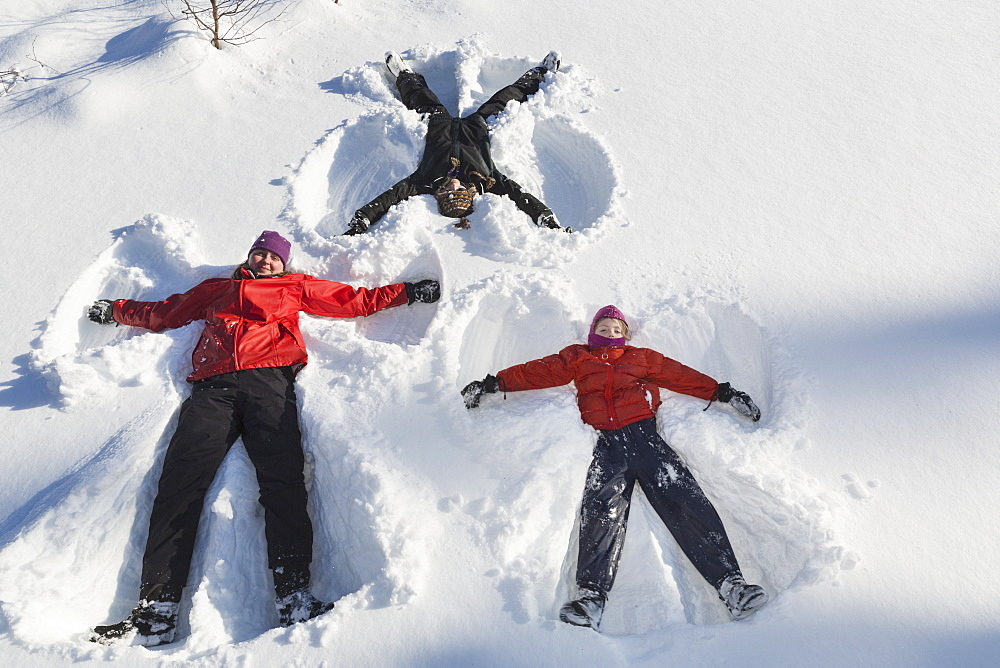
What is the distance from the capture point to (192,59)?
480 centimetres

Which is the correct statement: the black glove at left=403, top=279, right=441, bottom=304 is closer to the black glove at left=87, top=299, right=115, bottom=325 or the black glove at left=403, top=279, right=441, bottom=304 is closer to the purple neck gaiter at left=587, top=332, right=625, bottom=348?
the purple neck gaiter at left=587, top=332, right=625, bottom=348

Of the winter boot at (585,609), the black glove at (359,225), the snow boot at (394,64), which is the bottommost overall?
the winter boot at (585,609)

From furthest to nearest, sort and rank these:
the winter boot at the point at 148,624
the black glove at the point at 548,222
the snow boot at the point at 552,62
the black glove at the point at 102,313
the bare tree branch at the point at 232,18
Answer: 1. the bare tree branch at the point at 232,18
2. the snow boot at the point at 552,62
3. the black glove at the point at 548,222
4. the black glove at the point at 102,313
5. the winter boot at the point at 148,624

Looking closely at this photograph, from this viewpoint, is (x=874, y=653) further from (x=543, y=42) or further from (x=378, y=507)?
(x=543, y=42)

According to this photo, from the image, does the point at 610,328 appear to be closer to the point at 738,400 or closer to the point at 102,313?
the point at 738,400

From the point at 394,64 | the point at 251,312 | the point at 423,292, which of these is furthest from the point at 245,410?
the point at 394,64

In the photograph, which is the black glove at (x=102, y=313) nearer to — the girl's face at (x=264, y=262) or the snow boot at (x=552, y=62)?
the girl's face at (x=264, y=262)

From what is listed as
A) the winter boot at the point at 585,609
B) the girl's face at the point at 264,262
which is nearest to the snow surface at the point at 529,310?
the winter boot at the point at 585,609

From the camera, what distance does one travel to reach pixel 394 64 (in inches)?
192

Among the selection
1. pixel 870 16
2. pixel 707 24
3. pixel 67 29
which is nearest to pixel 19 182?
pixel 67 29

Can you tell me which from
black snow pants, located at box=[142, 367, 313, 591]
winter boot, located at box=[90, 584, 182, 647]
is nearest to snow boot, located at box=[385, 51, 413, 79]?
black snow pants, located at box=[142, 367, 313, 591]

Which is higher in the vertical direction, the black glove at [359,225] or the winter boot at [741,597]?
the black glove at [359,225]

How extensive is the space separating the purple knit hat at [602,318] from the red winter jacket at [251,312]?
3.35 feet

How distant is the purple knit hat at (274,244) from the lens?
3408 millimetres
